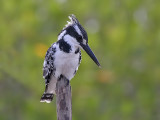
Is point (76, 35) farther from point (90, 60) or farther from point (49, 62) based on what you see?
point (90, 60)

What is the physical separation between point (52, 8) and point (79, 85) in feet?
4.19

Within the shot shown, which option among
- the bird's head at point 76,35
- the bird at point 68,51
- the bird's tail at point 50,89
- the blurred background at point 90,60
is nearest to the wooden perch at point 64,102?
the bird at point 68,51

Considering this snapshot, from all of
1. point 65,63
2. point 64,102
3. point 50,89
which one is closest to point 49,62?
point 65,63

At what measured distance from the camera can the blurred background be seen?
10.3 meters

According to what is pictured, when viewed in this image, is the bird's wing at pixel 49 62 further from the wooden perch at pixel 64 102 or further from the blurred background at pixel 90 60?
the blurred background at pixel 90 60

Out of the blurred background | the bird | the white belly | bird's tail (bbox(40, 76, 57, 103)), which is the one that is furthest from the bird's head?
the blurred background

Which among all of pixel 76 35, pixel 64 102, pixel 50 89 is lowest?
pixel 64 102

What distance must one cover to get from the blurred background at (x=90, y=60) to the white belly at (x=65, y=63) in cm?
336

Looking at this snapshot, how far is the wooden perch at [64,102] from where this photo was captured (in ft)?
19.6

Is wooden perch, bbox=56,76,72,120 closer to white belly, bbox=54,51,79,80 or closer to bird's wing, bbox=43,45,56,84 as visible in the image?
white belly, bbox=54,51,79,80

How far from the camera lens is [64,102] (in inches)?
238

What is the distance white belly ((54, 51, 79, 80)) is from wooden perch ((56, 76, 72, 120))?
1.30ft

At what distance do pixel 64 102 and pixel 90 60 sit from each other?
4183 millimetres

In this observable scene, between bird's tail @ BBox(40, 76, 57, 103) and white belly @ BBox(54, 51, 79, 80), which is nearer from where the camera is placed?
white belly @ BBox(54, 51, 79, 80)
